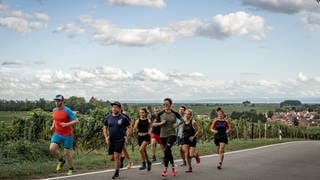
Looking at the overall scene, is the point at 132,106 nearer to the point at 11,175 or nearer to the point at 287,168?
the point at 287,168

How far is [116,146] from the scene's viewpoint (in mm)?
10781

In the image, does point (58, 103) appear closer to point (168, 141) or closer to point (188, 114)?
point (168, 141)

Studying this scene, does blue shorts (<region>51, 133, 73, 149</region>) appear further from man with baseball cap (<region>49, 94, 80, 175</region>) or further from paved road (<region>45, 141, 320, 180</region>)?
paved road (<region>45, 141, 320, 180</region>)

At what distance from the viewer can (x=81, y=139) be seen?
78.8 feet

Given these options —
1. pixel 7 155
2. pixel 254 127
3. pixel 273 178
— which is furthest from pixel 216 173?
pixel 254 127

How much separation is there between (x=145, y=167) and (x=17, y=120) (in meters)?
12.9

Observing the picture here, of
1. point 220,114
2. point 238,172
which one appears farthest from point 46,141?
point 238,172

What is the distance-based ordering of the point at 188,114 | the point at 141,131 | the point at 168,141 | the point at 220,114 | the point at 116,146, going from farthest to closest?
the point at 220,114 → the point at 141,131 → the point at 188,114 → the point at 168,141 → the point at 116,146

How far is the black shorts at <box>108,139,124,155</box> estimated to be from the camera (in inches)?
423

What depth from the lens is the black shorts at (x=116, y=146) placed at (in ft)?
35.3

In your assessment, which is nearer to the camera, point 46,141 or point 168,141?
point 168,141

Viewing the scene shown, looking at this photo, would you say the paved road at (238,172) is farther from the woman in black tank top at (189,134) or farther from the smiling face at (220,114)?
the smiling face at (220,114)

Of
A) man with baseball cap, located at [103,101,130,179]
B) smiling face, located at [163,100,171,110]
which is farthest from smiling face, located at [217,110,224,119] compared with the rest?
man with baseball cap, located at [103,101,130,179]

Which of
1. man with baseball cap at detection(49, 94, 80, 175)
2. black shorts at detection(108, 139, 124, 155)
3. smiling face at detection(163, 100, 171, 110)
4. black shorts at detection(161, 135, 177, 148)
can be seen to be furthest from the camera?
smiling face at detection(163, 100, 171, 110)
